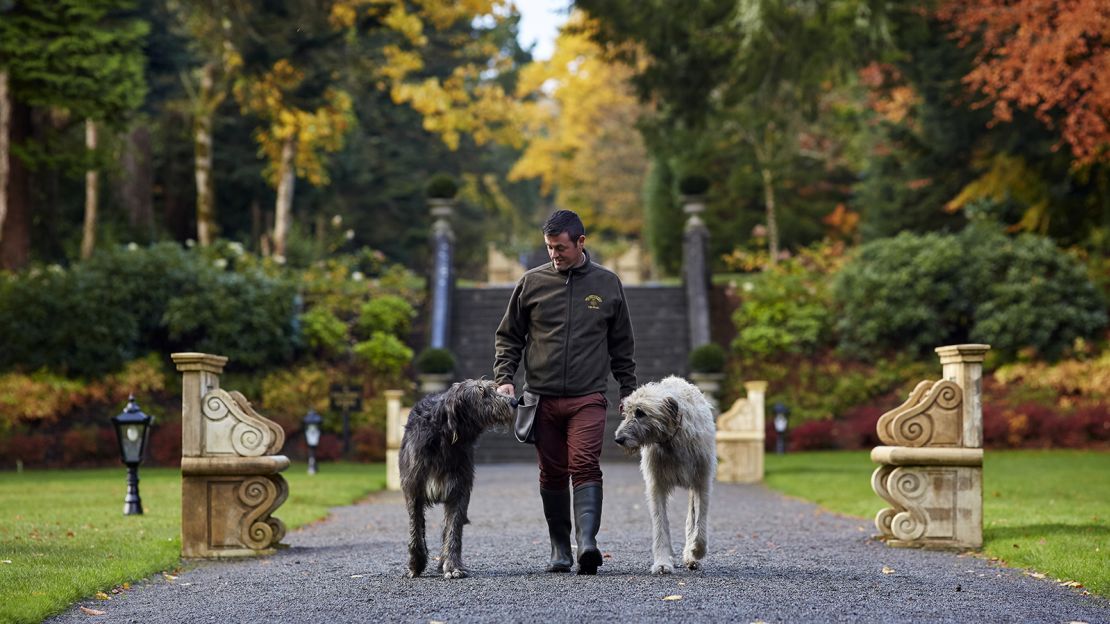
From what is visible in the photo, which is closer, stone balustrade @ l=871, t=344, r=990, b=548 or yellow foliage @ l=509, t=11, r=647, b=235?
stone balustrade @ l=871, t=344, r=990, b=548

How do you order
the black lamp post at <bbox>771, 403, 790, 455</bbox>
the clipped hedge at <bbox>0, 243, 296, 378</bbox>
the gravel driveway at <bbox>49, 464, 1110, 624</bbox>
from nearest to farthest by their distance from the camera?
the gravel driveway at <bbox>49, 464, 1110, 624</bbox> < the black lamp post at <bbox>771, 403, 790, 455</bbox> < the clipped hedge at <bbox>0, 243, 296, 378</bbox>

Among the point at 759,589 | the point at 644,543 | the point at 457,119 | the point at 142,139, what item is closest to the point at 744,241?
the point at 457,119

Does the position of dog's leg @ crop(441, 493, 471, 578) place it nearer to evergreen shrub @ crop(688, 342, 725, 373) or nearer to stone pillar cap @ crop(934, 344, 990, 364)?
stone pillar cap @ crop(934, 344, 990, 364)

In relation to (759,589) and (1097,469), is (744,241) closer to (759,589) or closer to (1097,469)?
(1097,469)

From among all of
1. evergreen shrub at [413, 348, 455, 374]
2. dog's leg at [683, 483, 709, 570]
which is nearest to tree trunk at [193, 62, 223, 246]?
evergreen shrub at [413, 348, 455, 374]

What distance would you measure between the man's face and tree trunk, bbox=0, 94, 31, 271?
18.4 meters

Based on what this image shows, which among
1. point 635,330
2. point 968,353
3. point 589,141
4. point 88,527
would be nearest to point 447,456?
point 968,353

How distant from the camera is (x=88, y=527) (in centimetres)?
1143

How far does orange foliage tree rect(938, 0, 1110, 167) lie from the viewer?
67.4 feet

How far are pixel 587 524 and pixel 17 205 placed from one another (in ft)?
62.7

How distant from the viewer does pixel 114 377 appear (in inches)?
937

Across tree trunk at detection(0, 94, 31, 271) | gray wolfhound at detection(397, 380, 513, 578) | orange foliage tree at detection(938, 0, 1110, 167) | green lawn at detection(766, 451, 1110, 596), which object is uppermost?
orange foliage tree at detection(938, 0, 1110, 167)

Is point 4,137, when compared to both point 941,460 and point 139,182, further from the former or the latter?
point 941,460

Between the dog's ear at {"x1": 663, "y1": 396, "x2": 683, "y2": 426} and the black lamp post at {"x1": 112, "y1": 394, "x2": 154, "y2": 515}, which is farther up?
the dog's ear at {"x1": 663, "y1": 396, "x2": 683, "y2": 426}
